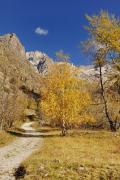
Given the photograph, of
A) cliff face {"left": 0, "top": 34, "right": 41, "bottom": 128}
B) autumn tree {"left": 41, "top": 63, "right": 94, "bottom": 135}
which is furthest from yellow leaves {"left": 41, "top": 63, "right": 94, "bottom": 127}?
cliff face {"left": 0, "top": 34, "right": 41, "bottom": 128}

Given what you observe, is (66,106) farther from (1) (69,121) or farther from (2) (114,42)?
(2) (114,42)

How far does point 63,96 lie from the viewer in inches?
1975

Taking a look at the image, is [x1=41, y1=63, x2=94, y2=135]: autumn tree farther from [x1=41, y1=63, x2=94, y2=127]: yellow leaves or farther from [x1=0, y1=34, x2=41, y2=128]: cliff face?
[x1=0, y1=34, x2=41, y2=128]: cliff face

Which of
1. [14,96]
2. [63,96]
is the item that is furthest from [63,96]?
[14,96]

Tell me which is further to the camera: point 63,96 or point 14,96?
point 14,96

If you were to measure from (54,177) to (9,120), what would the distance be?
66.7 m

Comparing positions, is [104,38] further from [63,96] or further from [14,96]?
[14,96]

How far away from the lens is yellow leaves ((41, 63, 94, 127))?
164 feet

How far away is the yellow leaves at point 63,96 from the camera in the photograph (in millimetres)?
50094

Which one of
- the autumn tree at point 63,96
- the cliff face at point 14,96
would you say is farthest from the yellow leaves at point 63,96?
the cliff face at point 14,96

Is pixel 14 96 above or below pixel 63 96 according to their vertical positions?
above

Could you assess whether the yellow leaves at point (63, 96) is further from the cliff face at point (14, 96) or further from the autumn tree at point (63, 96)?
the cliff face at point (14, 96)

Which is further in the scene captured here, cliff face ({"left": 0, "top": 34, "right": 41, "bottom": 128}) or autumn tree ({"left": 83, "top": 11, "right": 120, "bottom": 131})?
cliff face ({"left": 0, "top": 34, "right": 41, "bottom": 128})

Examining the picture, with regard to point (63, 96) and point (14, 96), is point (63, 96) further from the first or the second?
point (14, 96)
